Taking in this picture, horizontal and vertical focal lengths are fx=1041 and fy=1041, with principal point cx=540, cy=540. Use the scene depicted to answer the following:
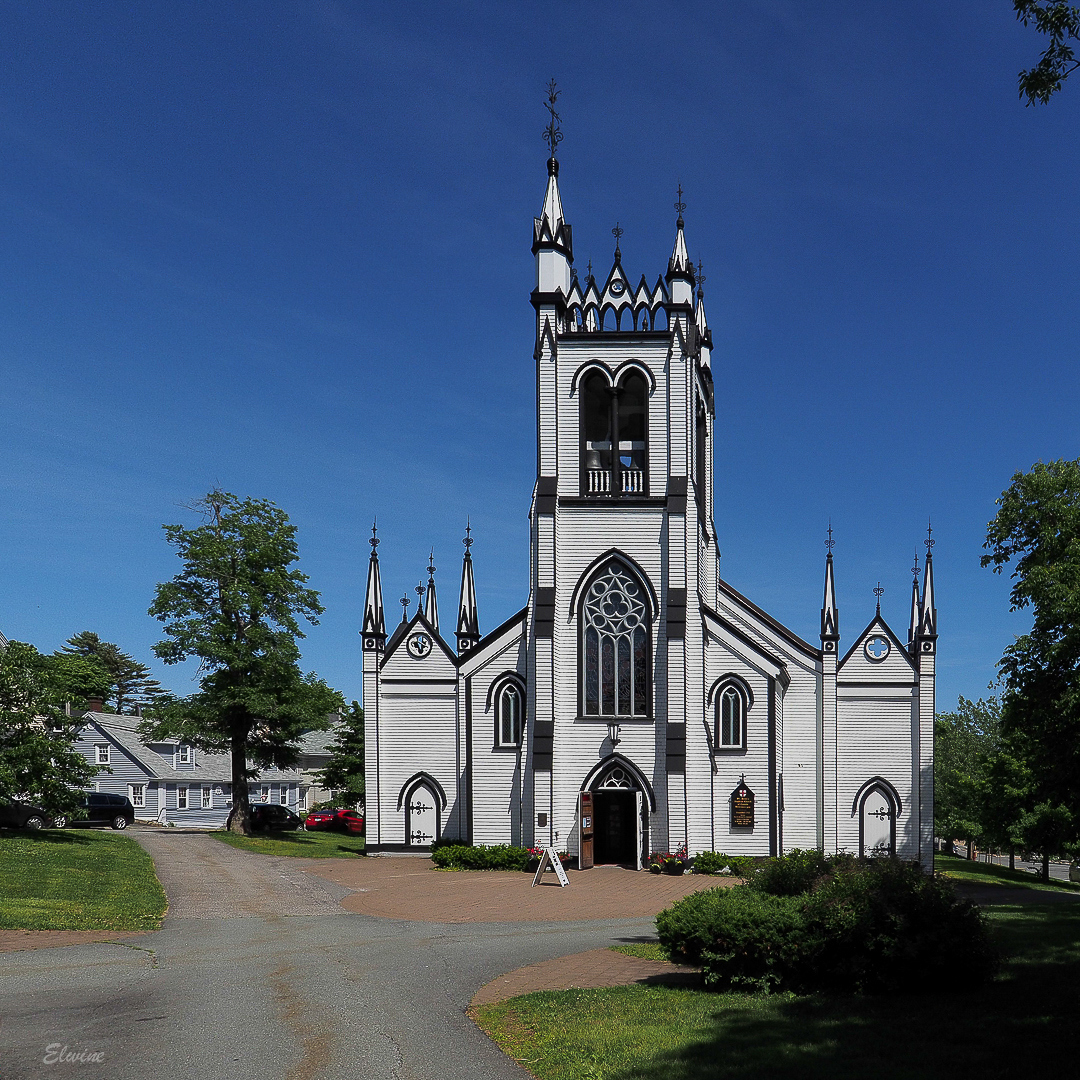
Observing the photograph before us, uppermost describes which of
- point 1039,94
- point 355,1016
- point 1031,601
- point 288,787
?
point 1039,94

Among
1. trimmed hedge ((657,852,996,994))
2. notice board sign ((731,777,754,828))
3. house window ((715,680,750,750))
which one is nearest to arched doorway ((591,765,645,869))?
notice board sign ((731,777,754,828))

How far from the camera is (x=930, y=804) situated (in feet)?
115

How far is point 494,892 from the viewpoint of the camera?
89.6 feet

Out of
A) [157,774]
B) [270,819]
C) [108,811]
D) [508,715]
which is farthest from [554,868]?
[157,774]

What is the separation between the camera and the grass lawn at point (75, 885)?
1942 centimetres

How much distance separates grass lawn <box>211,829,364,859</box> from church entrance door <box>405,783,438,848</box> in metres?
2.30

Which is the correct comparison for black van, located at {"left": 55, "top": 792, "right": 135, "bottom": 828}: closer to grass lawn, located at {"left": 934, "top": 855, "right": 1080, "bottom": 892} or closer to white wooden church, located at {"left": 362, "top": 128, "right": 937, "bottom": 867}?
white wooden church, located at {"left": 362, "top": 128, "right": 937, "bottom": 867}

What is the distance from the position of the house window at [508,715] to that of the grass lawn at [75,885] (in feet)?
39.2

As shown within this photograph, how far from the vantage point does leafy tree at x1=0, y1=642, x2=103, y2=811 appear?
30094 mm

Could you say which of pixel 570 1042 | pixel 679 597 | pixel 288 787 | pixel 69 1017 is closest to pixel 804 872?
pixel 570 1042

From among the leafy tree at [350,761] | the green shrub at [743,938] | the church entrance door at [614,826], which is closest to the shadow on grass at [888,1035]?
the green shrub at [743,938]

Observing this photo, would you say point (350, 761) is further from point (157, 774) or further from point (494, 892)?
point (494, 892)

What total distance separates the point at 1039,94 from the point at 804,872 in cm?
1030

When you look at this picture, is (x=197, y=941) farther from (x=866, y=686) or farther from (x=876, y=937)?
(x=866, y=686)
